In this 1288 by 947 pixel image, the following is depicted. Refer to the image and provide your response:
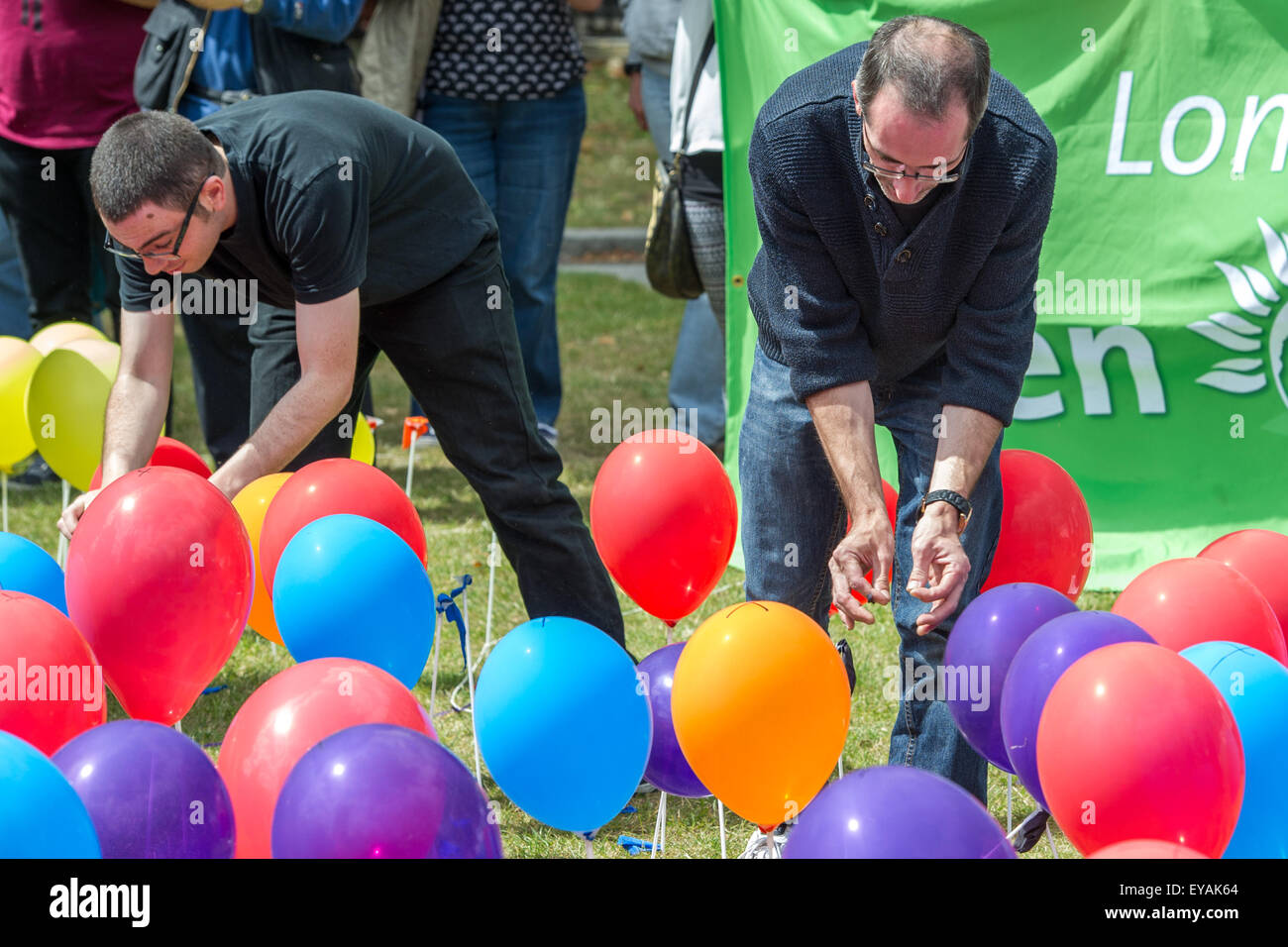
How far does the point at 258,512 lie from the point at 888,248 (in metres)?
1.49

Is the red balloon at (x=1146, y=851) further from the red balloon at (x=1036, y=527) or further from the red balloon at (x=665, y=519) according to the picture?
the red balloon at (x=665, y=519)

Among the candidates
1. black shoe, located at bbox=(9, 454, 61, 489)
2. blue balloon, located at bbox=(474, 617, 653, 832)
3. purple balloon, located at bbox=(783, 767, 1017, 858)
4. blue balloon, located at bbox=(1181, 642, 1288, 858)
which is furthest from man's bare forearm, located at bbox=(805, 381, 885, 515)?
black shoe, located at bbox=(9, 454, 61, 489)

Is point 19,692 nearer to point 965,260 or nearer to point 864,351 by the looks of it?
point 864,351

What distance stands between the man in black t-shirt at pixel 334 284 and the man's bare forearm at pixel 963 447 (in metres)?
1.10

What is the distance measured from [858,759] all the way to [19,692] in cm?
191

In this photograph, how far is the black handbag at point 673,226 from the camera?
4.88 meters

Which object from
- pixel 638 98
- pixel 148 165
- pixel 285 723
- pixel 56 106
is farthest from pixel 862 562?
pixel 56 106

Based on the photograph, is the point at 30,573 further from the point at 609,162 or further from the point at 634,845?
the point at 609,162

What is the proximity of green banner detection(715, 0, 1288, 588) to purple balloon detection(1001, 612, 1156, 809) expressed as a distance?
2218 mm

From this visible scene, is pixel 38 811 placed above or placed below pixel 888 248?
below

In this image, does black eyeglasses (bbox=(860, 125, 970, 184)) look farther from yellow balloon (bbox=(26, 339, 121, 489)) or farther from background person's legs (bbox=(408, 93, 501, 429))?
background person's legs (bbox=(408, 93, 501, 429))

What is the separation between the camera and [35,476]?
566cm

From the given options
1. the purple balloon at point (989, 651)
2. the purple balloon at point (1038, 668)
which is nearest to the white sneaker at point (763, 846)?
the purple balloon at point (989, 651)
